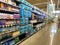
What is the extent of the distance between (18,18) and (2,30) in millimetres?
1334

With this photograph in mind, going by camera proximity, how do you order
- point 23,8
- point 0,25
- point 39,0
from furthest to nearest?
point 39,0 < point 23,8 < point 0,25

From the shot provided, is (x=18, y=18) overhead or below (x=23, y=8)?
below

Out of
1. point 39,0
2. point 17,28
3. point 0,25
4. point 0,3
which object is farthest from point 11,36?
point 39,0

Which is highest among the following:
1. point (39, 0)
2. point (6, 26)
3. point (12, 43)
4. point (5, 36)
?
point (39, 0)

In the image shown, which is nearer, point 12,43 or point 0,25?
point 0,25

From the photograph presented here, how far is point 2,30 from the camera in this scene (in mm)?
3561

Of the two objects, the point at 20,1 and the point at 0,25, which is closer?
the point at 0,25

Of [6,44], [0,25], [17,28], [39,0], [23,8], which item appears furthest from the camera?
[39,0]

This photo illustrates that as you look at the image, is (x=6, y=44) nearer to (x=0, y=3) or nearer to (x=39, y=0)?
(x=0, y=3)

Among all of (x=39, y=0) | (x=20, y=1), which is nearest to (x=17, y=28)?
A: (x=20, y=1)

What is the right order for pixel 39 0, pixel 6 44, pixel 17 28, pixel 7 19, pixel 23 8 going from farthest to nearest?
pixel 39 0 < pixel 23 8 < pixel 17 28 < pixel 7 19 < pixel 6 44

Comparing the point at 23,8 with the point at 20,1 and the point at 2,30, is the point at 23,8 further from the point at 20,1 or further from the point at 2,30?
the point at 2,30

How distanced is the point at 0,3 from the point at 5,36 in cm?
105

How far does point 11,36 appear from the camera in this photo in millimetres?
4238
